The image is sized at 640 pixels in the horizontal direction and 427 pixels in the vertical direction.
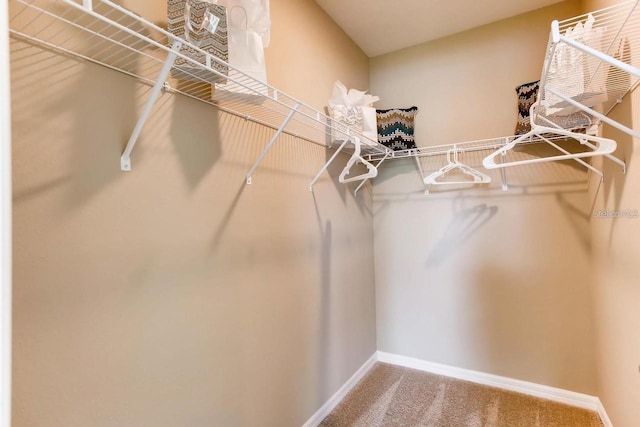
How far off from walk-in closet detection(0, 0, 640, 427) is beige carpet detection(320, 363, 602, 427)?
2cm

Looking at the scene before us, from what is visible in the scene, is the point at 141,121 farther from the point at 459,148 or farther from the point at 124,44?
the point at 459,148

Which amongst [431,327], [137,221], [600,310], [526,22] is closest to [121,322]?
[137,221]

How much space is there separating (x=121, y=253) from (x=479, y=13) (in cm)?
268

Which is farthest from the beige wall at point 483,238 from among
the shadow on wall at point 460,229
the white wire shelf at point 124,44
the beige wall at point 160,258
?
the white wire shelf at point 124,44

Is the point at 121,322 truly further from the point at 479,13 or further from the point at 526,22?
the point at 526,22

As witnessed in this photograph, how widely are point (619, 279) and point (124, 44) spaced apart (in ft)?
7.70

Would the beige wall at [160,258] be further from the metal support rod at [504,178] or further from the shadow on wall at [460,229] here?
the metal support rod at [504,178]

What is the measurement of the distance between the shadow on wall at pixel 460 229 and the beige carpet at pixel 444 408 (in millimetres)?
949

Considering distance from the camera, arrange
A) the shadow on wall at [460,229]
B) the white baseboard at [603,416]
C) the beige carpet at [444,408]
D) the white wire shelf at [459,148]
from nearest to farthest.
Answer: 1. the white baseboard at [603,416]
2. the beige carpet at [444,408]
3. the white wire shelf at [459,148]
4. the shadow on wall at [460,229]

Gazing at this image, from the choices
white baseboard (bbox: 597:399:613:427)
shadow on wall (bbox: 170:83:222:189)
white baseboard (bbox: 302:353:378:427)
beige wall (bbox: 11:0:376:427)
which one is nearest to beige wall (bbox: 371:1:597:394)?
white baseboard (bbox: 597:399:613:427)

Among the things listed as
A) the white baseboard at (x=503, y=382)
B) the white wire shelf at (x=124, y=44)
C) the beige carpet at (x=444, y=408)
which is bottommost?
the beige carpet at (x=444, y=408)

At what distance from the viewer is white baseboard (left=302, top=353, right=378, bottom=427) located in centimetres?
188

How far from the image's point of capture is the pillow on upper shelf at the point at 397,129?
238 cm

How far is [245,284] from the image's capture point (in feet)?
4.66
